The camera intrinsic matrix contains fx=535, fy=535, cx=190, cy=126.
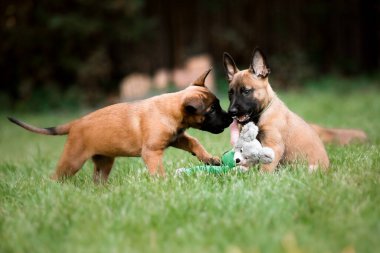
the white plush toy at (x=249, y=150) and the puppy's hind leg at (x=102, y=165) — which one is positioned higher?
the white plush toy at (x=249, y=150)

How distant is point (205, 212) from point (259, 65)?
83.8 inches

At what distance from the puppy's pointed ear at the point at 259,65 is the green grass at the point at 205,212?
1.13 metres

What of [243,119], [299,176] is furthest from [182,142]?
[299,176]

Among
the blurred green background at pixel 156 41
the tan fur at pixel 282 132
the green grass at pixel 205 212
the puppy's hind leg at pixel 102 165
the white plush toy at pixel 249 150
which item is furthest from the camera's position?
the blurred green background at pixel 156 41

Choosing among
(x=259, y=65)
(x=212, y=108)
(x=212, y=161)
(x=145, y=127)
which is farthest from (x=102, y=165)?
(x=259, y=65)

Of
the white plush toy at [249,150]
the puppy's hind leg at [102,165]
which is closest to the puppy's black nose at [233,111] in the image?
the white plush toy at [249,150]

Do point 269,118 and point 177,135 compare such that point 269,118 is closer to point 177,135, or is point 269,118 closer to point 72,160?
point 177,135

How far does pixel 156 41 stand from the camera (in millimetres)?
18688

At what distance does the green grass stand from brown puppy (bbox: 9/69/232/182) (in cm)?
37

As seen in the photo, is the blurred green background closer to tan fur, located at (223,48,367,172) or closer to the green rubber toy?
tan fur, located at (223,48,367,172)

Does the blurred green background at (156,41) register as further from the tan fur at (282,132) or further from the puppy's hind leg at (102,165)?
the tan fur at (282,132)

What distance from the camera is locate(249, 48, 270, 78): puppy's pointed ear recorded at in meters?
5.36

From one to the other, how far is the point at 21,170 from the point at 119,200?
2.83 metres

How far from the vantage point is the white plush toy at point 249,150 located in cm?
478
